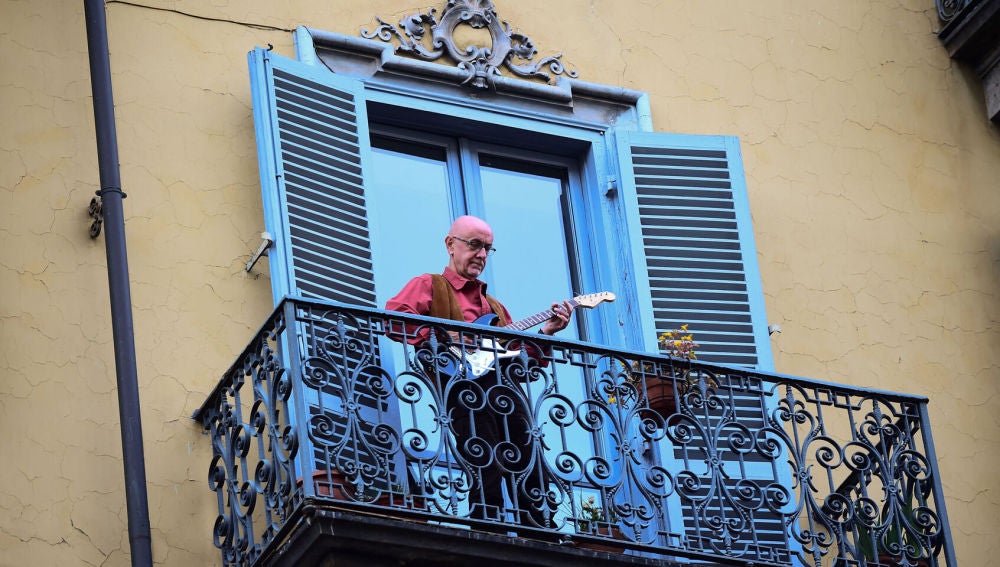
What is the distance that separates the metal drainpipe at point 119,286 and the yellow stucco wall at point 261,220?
16 cm

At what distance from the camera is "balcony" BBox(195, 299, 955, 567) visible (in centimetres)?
824

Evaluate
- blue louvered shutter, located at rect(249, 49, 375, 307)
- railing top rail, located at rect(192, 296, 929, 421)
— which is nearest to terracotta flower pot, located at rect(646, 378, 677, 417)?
railing top rail, located at rect(192, 296, 929, 421)

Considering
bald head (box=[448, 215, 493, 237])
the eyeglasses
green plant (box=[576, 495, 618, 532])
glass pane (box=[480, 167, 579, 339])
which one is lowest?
green plant (box=[576, 495, 618, 532])

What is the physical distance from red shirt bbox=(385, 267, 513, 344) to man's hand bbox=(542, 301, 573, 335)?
0.84ft

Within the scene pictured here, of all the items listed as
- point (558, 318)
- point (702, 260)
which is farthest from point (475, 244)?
point (702, 260)

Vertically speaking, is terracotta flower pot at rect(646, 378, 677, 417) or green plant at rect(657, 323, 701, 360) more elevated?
green plant at rect(657, 323, 701, 360)

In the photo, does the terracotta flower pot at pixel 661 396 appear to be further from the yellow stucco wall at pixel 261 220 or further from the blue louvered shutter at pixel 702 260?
the yellow stucco wall at pixel 261 220

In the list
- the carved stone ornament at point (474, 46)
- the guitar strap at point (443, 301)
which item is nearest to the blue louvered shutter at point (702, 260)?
the carved stone ornament at point (474, 46)

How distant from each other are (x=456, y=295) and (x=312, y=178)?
91 centimetres

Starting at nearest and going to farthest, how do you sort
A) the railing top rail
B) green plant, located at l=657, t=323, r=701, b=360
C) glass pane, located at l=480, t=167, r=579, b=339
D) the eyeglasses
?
1. the railing top rail
2. the eyeglasses
3. green plant, located at l=657, t=323, r=701, b=360
4. glass pane, located at l=480, t=167, r=579, b=339

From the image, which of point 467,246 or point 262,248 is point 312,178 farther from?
point 467,246

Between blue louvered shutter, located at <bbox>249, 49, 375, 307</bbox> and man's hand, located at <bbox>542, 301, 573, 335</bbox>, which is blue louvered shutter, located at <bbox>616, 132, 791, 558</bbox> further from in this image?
blue louvered shutter, located at <bbox>249, 49, 375, 307</bbox>

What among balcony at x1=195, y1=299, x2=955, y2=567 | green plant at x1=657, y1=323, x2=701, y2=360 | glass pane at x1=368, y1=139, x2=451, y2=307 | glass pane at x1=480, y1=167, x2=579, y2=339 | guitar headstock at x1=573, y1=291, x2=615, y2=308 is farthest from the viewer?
glass pane at x1=480, y1=167, x2=579, y2=339

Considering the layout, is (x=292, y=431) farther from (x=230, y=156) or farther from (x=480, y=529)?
(x=230, y=156)
